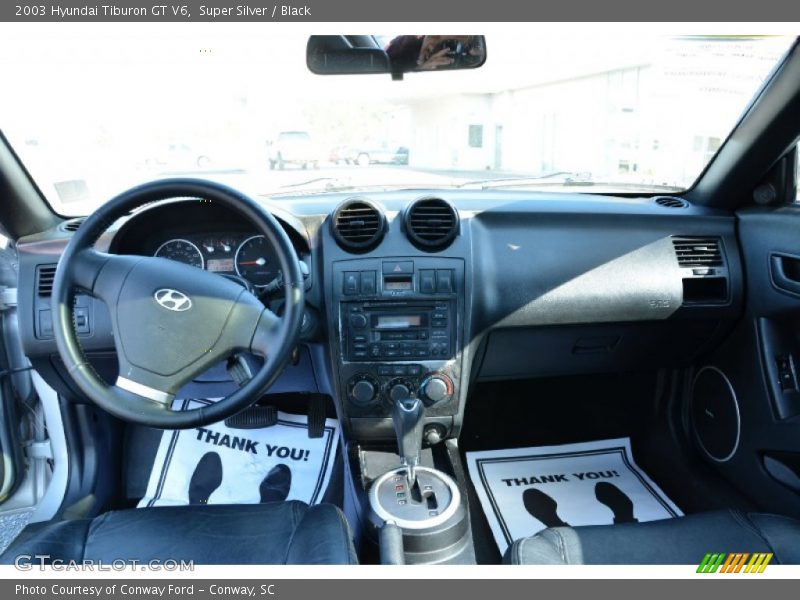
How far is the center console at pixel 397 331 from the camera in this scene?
210 centimetres

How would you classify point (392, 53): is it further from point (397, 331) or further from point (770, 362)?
point (770, 362)

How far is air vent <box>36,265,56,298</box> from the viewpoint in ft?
7.07

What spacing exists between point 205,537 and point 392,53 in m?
1.57

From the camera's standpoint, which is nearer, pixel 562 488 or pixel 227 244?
pixel 227 244

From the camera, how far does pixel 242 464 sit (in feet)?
9.05

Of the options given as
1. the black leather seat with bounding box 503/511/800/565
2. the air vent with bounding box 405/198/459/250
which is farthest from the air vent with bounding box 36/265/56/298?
the black leather seat with bounding box 503/511/800/565

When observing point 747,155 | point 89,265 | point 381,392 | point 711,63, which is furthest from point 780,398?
point 89,265

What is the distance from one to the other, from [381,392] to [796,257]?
1.54m

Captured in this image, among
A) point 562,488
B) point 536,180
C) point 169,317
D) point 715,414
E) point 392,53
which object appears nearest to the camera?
point 169,317

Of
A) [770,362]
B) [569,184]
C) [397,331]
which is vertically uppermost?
[569,184]

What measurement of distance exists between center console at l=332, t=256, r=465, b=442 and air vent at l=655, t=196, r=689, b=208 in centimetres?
98

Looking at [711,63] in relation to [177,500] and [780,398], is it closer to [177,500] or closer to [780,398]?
[780,398]

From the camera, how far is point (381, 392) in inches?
86.3

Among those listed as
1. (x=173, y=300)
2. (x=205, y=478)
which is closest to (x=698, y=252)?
(x=173, y=300)
